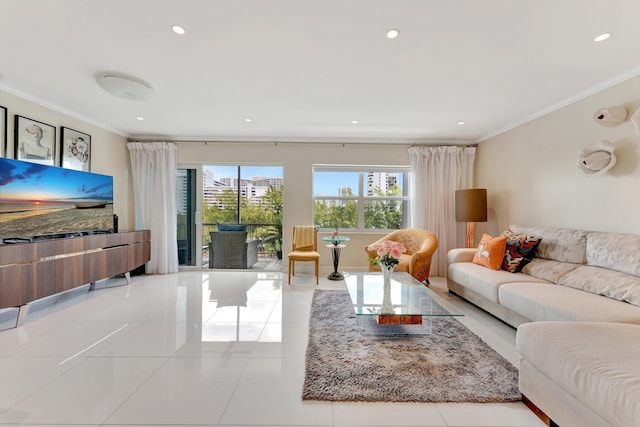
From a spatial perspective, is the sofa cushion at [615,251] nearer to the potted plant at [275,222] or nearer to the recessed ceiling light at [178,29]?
the recessed ceiling light at [178,29]

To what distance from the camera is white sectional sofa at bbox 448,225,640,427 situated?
1.20 metres

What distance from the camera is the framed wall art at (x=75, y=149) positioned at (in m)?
3.68

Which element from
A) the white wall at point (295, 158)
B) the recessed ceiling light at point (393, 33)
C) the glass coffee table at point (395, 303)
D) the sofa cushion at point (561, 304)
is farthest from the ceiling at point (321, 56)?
the glass coffee table at point (395, 303)

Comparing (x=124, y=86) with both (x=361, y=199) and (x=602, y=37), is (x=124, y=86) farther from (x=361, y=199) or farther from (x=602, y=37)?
(x=602, y=37)

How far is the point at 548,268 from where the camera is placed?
283 cm

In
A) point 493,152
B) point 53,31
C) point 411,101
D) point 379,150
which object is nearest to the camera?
point 53,31

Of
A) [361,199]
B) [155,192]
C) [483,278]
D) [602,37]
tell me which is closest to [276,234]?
[361,199]

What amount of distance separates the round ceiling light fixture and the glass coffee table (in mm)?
2987

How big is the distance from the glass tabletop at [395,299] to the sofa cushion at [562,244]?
1.29m

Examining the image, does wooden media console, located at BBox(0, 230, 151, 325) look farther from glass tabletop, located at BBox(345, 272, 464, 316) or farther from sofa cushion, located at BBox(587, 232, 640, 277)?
sofa cushion, located at BBox(587, 232, 640, 277)

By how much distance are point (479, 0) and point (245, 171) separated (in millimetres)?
4415

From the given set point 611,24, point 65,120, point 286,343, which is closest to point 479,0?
point 611,24

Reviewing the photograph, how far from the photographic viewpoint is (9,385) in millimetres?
1775

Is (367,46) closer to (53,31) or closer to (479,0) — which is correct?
(479,0)
